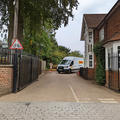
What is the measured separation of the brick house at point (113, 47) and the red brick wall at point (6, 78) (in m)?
6.45

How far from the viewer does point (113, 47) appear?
9953mm

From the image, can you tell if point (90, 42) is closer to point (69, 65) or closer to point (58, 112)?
point (69, 65)

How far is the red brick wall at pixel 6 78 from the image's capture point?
24.6 feet

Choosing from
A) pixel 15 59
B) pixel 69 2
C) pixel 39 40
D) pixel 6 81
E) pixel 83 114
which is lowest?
pixel 83 114

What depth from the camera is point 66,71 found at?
26016 mm

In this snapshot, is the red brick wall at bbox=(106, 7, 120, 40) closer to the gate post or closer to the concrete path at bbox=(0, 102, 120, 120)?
the concrete path at bbox=(0, 102, 120, 120)

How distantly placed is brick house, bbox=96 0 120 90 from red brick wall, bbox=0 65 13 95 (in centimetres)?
645

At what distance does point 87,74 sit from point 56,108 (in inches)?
469

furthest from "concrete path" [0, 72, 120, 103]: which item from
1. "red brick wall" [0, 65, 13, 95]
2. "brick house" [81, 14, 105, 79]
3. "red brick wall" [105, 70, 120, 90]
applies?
"brick house" [81, 14, 105, 79]

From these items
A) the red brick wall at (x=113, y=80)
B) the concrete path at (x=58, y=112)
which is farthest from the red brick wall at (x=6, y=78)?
the red brick wall at (x=113, y=80)

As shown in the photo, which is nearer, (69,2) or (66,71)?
(69,2)

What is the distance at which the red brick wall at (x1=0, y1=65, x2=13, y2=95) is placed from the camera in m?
7.50

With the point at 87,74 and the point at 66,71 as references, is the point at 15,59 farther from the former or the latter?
the point at 66,71

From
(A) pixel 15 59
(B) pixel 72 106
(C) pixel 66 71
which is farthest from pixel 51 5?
(C) pixel 66 71
